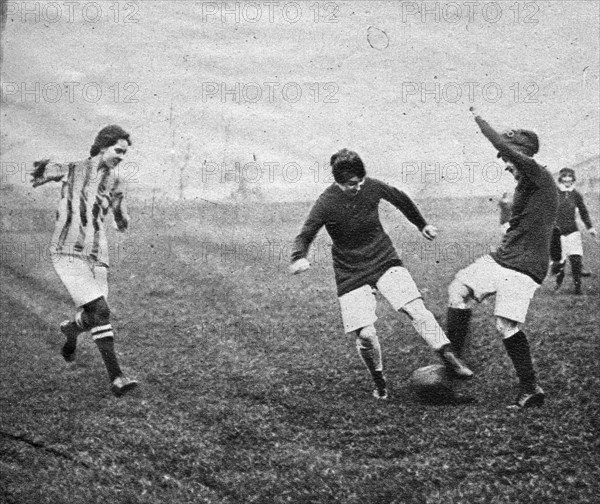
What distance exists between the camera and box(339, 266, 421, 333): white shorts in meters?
3.24

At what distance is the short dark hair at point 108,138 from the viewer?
3.58 meters

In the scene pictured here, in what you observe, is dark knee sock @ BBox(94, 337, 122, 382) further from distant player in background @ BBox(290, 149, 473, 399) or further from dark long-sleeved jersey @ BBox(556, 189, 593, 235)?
dark long-sleeved jersey @ BBox(556, 189, 593, 235)

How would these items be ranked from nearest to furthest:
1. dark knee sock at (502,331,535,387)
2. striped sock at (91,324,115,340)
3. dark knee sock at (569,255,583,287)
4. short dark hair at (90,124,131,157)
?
dark knee sock at (502,331,535,387), dark knee sock at (569,255,583,287), striped sock at (91,324,115,340), short dark hair at (90,124,131,157)

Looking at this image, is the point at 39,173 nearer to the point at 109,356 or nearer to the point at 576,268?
the point at 109,356

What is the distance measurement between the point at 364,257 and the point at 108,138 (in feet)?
5.10

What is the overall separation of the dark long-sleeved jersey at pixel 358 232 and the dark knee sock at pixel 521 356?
66 cm

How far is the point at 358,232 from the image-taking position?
330 cm

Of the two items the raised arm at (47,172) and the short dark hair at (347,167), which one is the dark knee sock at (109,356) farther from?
the short dark hair at (347,167)

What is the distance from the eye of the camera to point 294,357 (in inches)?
130

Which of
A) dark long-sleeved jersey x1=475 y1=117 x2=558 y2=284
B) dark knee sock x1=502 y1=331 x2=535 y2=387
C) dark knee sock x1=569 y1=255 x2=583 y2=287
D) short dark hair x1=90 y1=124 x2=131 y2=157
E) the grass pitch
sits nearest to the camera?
the grass pitch

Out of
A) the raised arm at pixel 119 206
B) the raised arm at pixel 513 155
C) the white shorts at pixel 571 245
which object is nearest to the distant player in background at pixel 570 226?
the white shorts at pixel 571 245

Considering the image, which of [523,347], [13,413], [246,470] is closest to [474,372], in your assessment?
[523,347]

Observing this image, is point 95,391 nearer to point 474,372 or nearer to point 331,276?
point 331,276

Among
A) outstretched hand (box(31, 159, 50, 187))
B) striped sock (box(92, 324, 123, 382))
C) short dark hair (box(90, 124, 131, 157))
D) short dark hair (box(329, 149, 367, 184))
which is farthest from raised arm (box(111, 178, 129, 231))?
short dark hair (box(329, 149, 367, 184))
